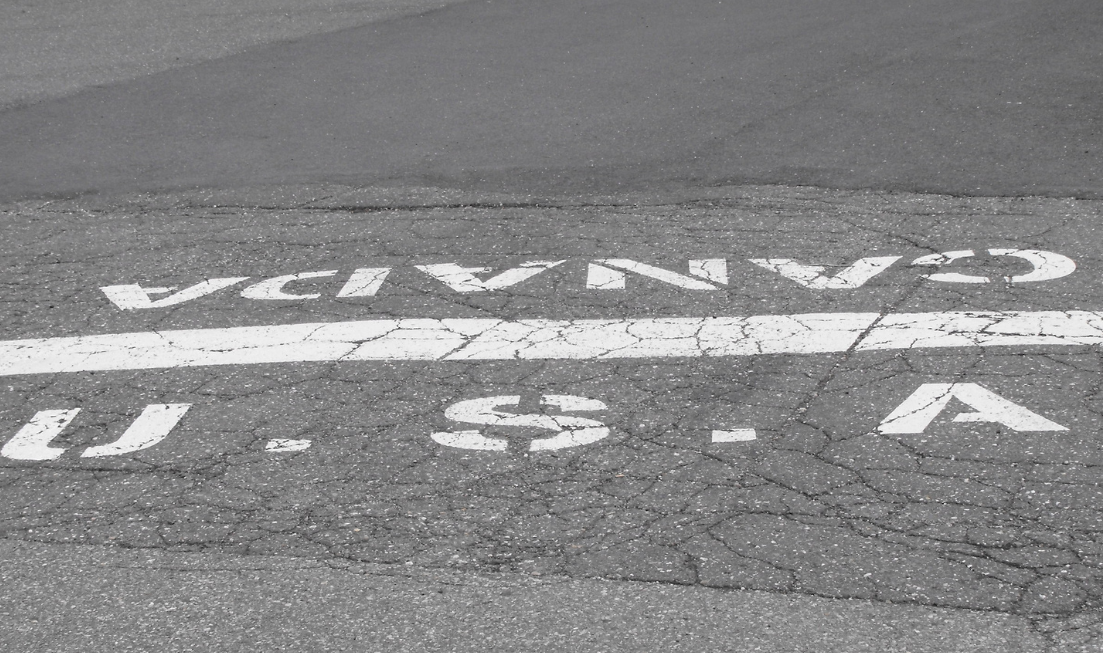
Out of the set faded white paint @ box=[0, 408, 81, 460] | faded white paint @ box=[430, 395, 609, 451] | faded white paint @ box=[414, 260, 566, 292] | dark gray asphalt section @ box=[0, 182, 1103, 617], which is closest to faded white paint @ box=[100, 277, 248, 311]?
dark gray asphalt section @ box=[0, 182, 1103, 617]

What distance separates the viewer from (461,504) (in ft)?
16.5

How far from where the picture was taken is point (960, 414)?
18.1ft

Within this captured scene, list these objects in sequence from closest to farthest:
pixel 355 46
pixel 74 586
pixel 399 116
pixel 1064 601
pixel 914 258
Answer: pixel 1064 601, pixel 74 586, pixel 914 258, pixel 399 116, pixel 355 46


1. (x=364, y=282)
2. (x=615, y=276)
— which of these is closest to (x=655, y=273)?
(x=615, y=276)

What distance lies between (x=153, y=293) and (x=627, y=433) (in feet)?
11.0

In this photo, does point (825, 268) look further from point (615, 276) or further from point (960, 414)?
point (960, 414)

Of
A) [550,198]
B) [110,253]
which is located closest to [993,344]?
[550,198]

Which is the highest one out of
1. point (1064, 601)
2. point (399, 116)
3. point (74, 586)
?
point (399, 116)

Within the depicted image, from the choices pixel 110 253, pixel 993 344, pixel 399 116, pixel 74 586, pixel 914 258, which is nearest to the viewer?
pixel 74 586

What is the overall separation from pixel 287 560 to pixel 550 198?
452 cm

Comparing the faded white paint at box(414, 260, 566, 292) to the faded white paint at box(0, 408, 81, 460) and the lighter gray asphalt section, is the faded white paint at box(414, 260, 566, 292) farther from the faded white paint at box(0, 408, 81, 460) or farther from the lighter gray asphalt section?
the lighter gray asphalt section

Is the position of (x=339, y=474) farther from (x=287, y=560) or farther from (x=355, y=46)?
(x=355, y=46)

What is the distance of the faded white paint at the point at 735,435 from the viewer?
542 cm

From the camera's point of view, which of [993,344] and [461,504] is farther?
[993,344]
